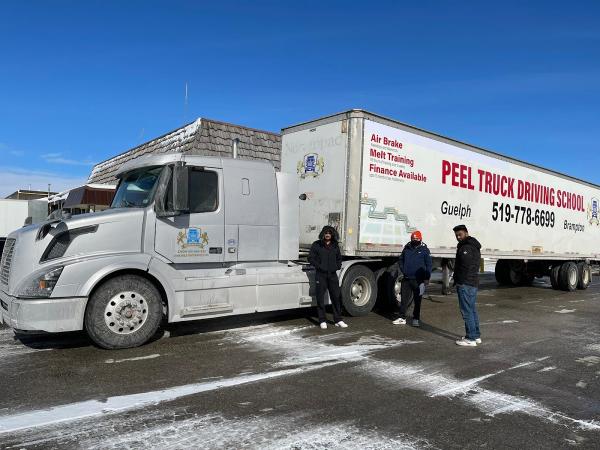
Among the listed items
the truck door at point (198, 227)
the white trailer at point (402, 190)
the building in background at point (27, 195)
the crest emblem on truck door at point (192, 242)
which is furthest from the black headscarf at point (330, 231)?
the building in background at point (27, 195)

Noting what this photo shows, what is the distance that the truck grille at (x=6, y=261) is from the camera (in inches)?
251

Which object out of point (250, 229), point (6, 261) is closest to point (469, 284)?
point (250, 229)

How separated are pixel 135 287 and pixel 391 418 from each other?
3819 millimetres

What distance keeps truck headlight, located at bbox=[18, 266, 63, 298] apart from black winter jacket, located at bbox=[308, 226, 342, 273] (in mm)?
3761

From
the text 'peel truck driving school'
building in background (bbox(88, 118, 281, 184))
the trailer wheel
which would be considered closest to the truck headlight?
the text 'peel truck driving school'

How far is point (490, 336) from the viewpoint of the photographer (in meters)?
7.89

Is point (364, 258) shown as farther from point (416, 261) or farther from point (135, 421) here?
point (135, 421)

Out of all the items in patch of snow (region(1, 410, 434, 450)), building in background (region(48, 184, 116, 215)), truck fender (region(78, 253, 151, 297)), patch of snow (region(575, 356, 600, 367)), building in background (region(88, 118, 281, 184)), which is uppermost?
building in background (region(88, 118, 281, 184))

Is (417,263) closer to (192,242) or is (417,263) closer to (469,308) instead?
(469,308)

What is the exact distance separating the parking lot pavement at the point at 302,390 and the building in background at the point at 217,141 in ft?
25.6

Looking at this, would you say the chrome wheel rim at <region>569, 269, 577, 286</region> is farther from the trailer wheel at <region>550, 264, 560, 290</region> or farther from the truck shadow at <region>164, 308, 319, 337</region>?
the truck shadow at <region>164, 308, 319, 337</region>

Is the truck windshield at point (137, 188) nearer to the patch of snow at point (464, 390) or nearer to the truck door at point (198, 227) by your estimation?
the truck door at point (198, 227)

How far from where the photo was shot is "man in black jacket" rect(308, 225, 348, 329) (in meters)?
7.95

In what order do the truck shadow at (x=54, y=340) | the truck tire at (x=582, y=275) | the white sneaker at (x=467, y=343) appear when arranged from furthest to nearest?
the truck tire at (x=582, y=275), the white sneaker at (x=467, y=343), the truck shadow at (x=54, y=340)
